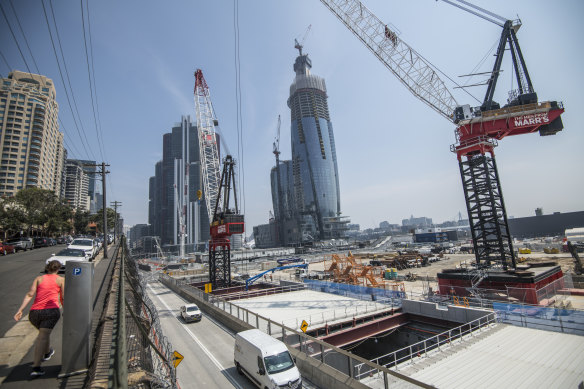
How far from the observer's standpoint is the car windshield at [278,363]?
37.3ft

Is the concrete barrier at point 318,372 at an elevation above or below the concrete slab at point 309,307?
above

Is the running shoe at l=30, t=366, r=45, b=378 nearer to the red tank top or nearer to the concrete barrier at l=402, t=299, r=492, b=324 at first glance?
the red tank top

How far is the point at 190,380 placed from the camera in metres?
13.3

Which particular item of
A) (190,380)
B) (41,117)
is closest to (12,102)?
(41,117)

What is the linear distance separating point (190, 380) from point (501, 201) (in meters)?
40.6

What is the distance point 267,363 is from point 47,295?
30.4 feet

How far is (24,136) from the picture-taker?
102 m

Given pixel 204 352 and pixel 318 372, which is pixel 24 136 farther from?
pixel 318 372

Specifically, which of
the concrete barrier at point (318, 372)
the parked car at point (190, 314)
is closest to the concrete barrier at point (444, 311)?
the concrete barrier at point (318, 372)

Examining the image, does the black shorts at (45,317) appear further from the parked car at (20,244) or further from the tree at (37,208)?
the tree at (37,208)

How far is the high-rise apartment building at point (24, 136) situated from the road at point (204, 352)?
110 metres

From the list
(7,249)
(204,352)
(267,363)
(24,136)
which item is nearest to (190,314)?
(204,352)

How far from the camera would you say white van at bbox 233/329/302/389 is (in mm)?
11125

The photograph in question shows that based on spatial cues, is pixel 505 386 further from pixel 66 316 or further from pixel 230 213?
pixel 230 213
